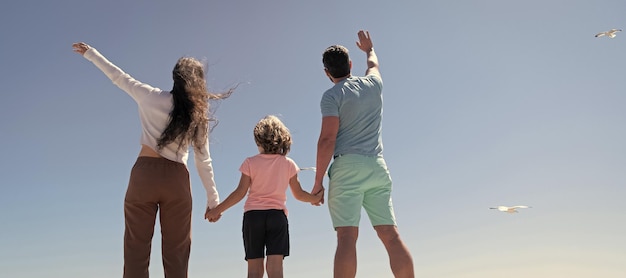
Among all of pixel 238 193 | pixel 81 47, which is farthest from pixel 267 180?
pixel 81 47

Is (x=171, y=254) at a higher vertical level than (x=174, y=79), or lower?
lower

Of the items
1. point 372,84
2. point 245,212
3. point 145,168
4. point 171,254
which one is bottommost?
point 171,254

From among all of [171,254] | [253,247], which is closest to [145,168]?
[171,254]

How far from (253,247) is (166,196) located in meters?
1.13

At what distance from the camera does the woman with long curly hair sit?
20.4 ft

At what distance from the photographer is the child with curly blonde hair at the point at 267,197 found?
254 inches

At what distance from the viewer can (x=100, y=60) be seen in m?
6.75

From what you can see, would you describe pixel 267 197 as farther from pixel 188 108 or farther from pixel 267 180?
pixel 188 108

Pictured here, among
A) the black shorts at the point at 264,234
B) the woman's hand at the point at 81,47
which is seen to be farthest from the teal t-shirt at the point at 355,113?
the woman's hand at the point at 81,47

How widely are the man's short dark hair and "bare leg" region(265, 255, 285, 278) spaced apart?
216 cm

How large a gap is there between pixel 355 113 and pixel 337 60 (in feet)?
2.20

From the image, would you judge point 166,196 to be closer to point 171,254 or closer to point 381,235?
point 171,254

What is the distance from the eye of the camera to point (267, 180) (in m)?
6.63

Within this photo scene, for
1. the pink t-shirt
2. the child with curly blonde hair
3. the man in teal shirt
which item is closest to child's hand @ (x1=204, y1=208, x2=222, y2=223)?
the child with curly blonde hair
